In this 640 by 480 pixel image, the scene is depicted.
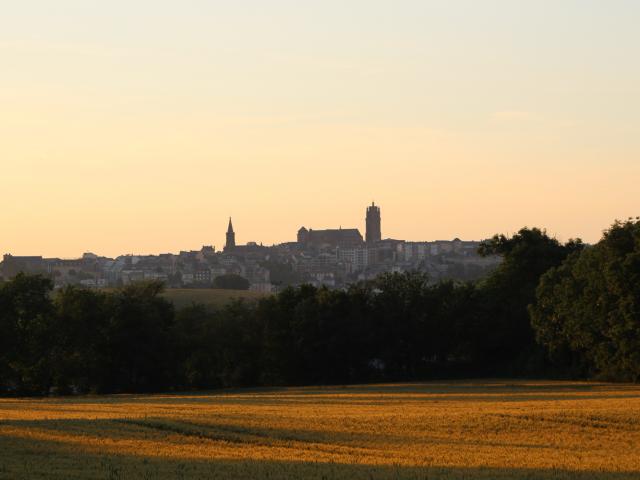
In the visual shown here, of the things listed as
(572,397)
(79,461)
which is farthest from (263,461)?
(572,397)

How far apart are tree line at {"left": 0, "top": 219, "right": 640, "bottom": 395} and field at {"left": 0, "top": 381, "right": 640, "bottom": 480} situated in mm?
38271

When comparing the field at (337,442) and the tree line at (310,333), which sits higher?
the tree line at (310,333)

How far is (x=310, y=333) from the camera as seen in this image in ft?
337

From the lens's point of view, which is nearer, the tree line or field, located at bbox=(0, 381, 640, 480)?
field, located at bbox=(0, 381, 640, 480)

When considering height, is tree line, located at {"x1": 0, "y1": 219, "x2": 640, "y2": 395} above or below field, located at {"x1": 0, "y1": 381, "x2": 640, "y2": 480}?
above

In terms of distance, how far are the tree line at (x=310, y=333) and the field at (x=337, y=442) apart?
38.3m

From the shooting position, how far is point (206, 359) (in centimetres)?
10375

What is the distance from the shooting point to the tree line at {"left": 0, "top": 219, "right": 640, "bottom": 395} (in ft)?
317

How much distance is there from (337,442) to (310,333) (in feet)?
205

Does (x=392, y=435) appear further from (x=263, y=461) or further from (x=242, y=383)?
(x=242, y=383)

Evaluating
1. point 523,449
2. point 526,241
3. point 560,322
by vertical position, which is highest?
→ point 526,241

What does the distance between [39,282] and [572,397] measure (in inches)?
1904

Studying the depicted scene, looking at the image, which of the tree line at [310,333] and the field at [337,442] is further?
the tree line at [310,333]

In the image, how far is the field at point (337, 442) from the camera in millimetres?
31312
